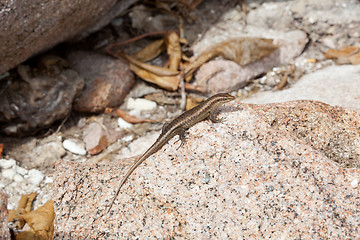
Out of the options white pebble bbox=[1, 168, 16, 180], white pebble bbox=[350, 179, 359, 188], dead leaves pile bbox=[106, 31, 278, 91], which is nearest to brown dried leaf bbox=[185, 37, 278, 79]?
dead leaves pile bbox=[106, 31, 278, 91]

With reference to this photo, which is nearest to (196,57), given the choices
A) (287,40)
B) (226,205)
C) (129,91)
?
(129,91)

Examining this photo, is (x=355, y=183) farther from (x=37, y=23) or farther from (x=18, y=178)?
(x=18, y=178)

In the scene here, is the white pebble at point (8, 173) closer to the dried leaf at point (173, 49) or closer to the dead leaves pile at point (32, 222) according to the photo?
the dead leaves pile at point (32, 222)

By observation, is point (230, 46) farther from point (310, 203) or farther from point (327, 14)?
point (310, 203)

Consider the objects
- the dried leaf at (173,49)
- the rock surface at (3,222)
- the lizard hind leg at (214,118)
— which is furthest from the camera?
the dried leaf at (173,49)

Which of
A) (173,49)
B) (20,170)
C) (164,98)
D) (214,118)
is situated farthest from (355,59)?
(20,170)

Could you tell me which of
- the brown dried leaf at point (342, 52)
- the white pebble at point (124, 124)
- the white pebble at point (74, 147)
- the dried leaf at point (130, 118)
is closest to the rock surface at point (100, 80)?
the dried leaf at point (130, 118)
